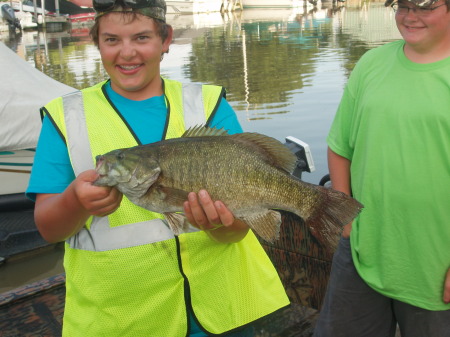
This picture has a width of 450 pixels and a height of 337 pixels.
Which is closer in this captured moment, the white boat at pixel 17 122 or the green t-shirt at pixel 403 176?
the green t-shirt at pixel 403 176

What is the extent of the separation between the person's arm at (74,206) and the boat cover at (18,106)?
15.2 ft

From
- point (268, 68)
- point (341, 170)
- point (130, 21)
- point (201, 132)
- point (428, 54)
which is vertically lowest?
point (268, 68)

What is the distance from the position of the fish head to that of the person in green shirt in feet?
4.25

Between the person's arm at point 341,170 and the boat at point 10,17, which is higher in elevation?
the boat at point 10,17

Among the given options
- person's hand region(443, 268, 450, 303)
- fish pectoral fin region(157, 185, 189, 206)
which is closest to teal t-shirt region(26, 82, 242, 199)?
fish pectoral fin region(157, 185, 189, 206)

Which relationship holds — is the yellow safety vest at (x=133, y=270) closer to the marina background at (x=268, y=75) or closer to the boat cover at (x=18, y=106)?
the marina background at (x=268, y=75)

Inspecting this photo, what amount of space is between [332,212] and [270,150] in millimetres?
432

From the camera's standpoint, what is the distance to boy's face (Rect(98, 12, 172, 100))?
2.46 meters

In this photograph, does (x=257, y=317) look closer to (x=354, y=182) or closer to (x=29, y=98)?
(x=354, y=182)

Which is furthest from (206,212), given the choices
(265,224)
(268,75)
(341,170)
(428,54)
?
(268,75)

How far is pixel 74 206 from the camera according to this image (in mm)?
2207

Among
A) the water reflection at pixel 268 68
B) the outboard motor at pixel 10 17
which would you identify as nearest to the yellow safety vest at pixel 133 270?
the water reflection at pixel 268 68

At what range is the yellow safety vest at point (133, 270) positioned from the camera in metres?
2.39

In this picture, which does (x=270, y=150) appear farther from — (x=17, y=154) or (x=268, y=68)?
(x=268, y=68)
